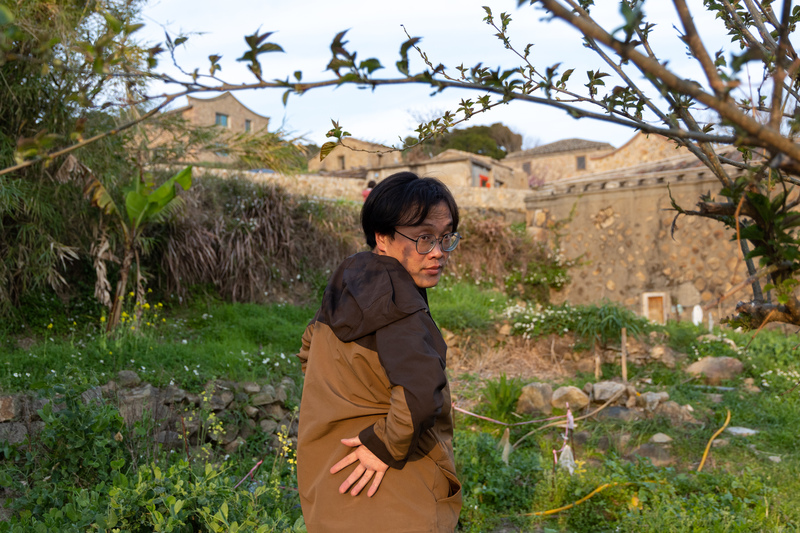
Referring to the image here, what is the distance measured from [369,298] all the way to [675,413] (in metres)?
5.13

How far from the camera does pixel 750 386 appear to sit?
6699 mm

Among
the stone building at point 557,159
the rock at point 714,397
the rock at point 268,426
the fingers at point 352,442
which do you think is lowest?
the rock at point 714,397

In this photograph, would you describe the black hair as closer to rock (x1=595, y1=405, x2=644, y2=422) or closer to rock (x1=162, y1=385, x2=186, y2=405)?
rock (x1=162, y1=385, x2=186, y2=405)

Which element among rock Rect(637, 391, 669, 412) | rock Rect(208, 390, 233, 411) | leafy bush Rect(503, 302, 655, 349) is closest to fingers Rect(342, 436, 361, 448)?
rock Rect(208, 390, 233, 411)

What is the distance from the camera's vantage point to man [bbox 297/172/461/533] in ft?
5.42

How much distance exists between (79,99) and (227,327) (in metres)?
6.45

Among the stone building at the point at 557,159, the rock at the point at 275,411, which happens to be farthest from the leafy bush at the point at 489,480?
the stone building at the point at 557,159

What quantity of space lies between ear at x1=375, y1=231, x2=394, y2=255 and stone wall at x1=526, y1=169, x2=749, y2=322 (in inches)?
386

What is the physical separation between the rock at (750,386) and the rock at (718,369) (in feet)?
0.63

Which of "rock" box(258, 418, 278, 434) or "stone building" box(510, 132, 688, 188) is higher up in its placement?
"stone building" box(510, 132, 688, 188)

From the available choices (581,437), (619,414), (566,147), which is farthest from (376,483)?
(566,147)

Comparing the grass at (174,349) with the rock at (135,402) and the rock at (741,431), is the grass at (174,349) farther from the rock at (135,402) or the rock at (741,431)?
the rock at (741,431)

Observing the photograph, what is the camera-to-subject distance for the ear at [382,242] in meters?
2.00

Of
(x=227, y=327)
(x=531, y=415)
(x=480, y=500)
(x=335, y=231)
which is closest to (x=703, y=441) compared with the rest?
(x=531, y=415)
